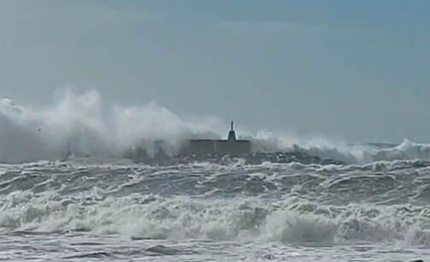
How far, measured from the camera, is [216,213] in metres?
13.6

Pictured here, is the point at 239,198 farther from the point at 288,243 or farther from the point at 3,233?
the point at 3,233

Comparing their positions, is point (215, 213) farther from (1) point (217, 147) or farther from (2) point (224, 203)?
(1) point (217, 147)

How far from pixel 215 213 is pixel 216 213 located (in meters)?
0.02

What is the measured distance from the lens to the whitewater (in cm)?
1123

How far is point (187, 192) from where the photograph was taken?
51.5 feet

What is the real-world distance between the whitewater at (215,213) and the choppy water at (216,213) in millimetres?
18

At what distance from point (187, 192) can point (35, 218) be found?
278 cm

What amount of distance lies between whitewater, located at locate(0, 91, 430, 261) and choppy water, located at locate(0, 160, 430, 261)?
0.02 metres

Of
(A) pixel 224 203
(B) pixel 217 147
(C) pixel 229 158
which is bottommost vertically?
(A) pixel 224 203

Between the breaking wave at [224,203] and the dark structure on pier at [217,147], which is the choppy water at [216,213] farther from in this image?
the dark structure on pier at [217,147]

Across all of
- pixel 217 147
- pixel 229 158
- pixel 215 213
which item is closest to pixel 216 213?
pixel 215 213

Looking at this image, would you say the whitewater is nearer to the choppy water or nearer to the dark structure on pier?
the choppy water

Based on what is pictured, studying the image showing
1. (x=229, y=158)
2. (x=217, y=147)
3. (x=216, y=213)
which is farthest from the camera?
(x=217, y=147)

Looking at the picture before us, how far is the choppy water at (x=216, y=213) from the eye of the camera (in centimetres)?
1123
